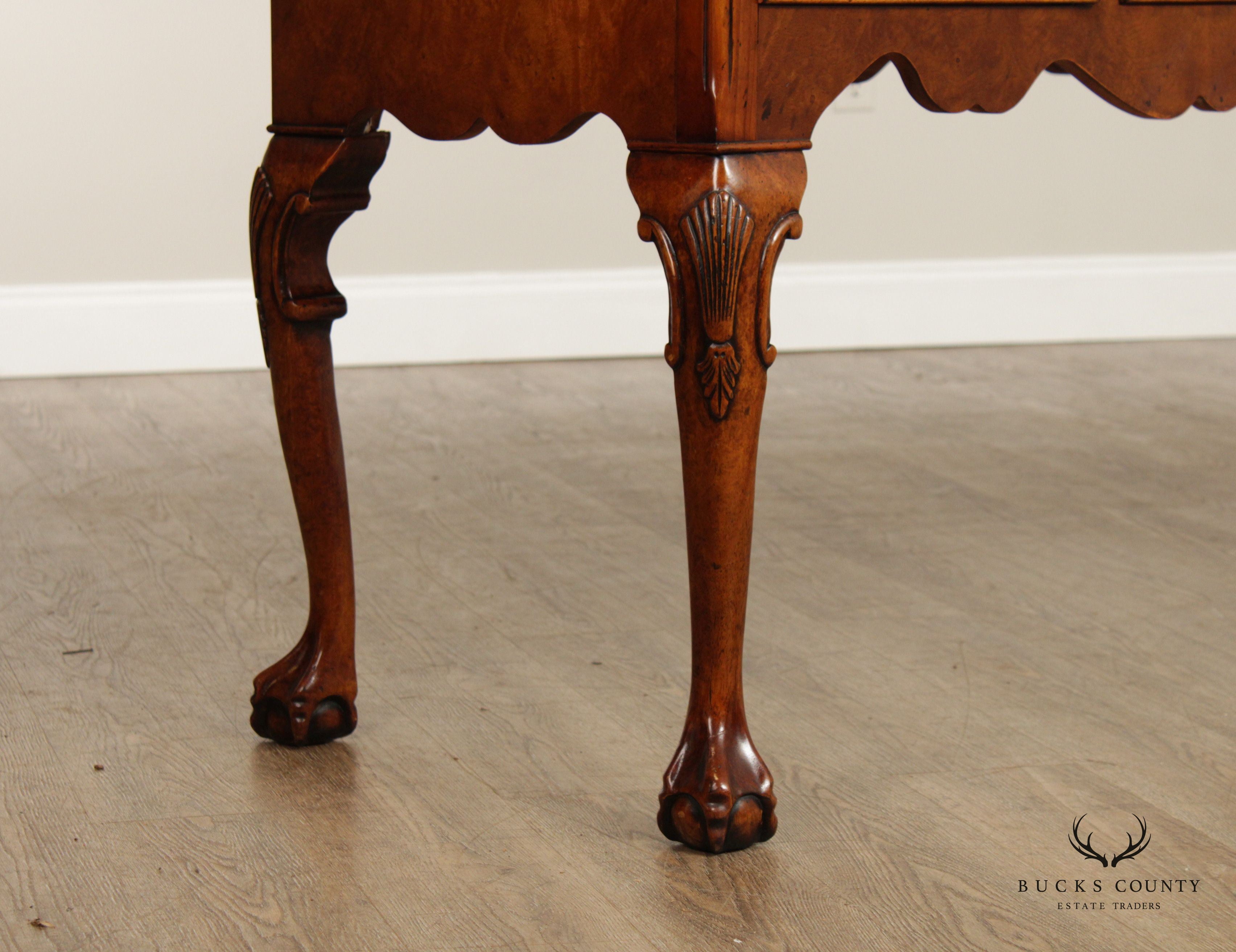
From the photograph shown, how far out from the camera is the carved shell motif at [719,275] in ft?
2.98

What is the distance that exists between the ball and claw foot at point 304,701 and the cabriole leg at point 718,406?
321 mm

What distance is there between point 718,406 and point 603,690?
17.2 inches

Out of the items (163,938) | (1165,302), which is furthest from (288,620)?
(1165,302)

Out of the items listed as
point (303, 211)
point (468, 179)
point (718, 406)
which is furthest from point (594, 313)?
point (718, 406)

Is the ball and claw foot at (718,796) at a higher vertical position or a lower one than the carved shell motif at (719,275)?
lower

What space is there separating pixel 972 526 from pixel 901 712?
2.22ft

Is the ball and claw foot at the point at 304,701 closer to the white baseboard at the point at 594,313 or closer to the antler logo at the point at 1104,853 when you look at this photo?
the antler logo at the point at 1104,853

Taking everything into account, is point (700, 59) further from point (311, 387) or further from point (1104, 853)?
point (1104, 853)

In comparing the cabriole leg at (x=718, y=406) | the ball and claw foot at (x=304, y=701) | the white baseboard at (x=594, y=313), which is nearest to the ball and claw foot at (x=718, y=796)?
the cabriole leg at (x=718, y=406)

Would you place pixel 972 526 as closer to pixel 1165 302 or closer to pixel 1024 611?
pixel 1024 611

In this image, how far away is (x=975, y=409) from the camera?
105 inches

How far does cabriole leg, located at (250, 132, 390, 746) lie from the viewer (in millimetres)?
1138

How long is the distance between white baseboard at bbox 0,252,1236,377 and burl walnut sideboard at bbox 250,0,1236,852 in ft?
6.50

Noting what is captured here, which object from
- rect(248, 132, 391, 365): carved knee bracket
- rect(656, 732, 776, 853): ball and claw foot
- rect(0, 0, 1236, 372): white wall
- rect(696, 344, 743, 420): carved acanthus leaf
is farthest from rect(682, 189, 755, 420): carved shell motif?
rect(0, 0, 1236, 372): white wall
